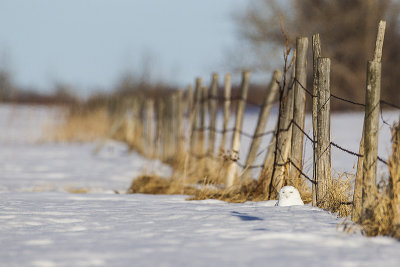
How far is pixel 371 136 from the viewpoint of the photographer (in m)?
2.98

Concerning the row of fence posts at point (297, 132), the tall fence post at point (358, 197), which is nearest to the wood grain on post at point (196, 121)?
the row of fence posts at point (297, 132)

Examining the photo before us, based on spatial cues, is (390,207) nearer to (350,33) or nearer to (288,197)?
(288,197)

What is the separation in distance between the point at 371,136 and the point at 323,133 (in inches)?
28.2

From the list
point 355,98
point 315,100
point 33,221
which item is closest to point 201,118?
point 315,100

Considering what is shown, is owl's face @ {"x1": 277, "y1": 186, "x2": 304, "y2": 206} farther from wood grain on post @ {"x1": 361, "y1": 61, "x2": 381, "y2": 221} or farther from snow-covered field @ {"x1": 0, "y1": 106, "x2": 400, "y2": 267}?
wood grain on post @ {"x1": 361, "y1": 61, "x2": 381, "y2": 221}

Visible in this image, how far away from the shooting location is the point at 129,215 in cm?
349

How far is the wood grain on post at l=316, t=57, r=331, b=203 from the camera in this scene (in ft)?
12.1

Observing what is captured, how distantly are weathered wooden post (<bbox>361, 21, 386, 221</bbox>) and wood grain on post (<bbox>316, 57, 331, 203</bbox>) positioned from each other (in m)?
0.66

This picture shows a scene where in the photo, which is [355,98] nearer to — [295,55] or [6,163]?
[6,163]

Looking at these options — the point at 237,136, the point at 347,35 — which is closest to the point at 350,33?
the point at 347,35

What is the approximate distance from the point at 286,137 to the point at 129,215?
172cm

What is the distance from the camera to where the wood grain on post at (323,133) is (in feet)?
12.1

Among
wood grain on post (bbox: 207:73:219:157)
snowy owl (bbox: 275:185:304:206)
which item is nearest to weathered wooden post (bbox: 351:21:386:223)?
snowy owl (bbox: 275:185:304:206)

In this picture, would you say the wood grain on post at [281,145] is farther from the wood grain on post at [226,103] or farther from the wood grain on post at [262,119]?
the wood grain on post at [226,103]
